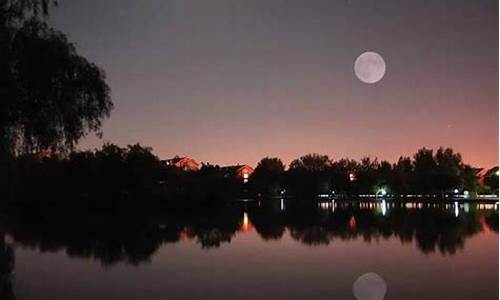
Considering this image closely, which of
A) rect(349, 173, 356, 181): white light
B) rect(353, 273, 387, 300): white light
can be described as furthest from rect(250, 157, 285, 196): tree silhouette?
rect(353, 273, 387, 300): white light

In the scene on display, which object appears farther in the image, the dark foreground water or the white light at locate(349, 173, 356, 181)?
the white light at locate(349, 173, 356, 181)

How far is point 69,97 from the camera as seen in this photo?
13328 millimetres

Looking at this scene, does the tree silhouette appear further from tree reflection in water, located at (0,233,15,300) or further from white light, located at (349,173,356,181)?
tree reflection in water, located at (0,233,15,300)

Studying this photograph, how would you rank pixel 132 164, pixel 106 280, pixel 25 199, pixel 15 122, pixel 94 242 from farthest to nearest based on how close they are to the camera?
pixel 132 164 < pixel 25 199 < pixel 94 242 < pixel 15 122 < pixel 106 280

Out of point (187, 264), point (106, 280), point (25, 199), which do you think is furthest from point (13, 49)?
point (25, 199)

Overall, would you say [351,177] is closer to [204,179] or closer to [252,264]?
[204,179]

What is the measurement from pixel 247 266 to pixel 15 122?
16.8ft

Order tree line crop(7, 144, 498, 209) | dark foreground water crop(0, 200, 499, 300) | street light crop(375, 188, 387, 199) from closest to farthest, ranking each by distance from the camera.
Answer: dark foreground water crop(0, 200, 499, 300), tree line crop(7, 144, 498, 209), street light crop(375, 188, 387, 199)

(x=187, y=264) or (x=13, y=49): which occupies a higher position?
(x=13, y=49)

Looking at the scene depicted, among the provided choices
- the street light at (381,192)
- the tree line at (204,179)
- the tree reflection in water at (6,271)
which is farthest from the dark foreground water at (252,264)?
the street light at (381,192)

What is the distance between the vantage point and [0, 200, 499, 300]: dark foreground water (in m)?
9.63

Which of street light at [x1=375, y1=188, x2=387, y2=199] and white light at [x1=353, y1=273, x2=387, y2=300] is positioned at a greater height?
street light at [x1=375, y1=188, x2=387, y2=199]

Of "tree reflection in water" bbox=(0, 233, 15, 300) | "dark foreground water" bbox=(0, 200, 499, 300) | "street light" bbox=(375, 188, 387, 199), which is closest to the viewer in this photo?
"tree reflection in water" bbox=(0, 233, 15, 300)

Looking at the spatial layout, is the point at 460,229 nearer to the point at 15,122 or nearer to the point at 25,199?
the point at 15,122
